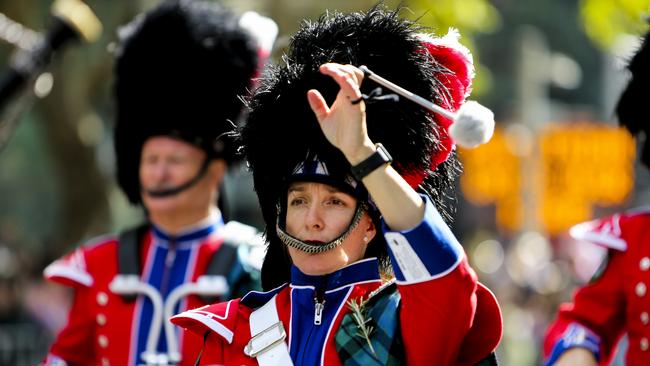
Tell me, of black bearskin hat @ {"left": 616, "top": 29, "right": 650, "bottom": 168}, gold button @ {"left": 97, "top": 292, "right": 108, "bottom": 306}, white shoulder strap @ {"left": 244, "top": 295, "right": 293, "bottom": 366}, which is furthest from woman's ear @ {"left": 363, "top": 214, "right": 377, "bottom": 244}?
gold button @ {"left": 97, "top": 292, "right": 108, "bottom": 306}

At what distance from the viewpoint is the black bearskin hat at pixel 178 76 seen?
6113mm

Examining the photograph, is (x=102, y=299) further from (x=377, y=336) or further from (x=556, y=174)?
(x=556, y=174)

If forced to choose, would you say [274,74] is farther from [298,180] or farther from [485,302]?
[485,302]

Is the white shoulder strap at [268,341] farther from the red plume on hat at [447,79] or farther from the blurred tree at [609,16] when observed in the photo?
the blurred tree at [609,16]

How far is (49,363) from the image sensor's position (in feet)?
18.5

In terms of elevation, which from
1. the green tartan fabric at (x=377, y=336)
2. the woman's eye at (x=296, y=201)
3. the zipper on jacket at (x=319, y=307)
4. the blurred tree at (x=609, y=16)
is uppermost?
the woman's eye at (x=296, y=201)

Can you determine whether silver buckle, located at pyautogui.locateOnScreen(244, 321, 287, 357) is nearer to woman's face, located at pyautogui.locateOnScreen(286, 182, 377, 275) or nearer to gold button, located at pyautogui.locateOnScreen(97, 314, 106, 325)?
woman's face, located at pyautogui.locateOnScreen(286, 182, 377, 275)

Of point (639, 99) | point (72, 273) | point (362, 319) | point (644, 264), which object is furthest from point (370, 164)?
point (72, 273)

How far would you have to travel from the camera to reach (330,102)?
389cm

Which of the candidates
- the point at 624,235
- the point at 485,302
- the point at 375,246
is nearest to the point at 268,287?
the point at 375,246

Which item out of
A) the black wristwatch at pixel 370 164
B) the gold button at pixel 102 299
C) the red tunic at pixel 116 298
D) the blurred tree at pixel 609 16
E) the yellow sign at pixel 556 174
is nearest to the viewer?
the black wristwatch at pixel 370 164

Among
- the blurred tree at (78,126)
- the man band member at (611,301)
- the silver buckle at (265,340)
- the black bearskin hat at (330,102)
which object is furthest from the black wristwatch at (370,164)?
the blurred tree at (78,126)

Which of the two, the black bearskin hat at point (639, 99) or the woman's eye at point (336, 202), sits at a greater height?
the woman's eye at point (336, 202)

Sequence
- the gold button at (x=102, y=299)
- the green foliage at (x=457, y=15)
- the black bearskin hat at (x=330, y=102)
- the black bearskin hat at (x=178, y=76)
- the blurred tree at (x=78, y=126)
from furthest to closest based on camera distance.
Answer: the blurred tree at (x=78, y=126) → the green foliage at (x=457, y=15) → the black bearskin hat at (x=178, y=76) → the gold button at (x=102, y=299) → the black bearskin hat at (x=330, y=102)
